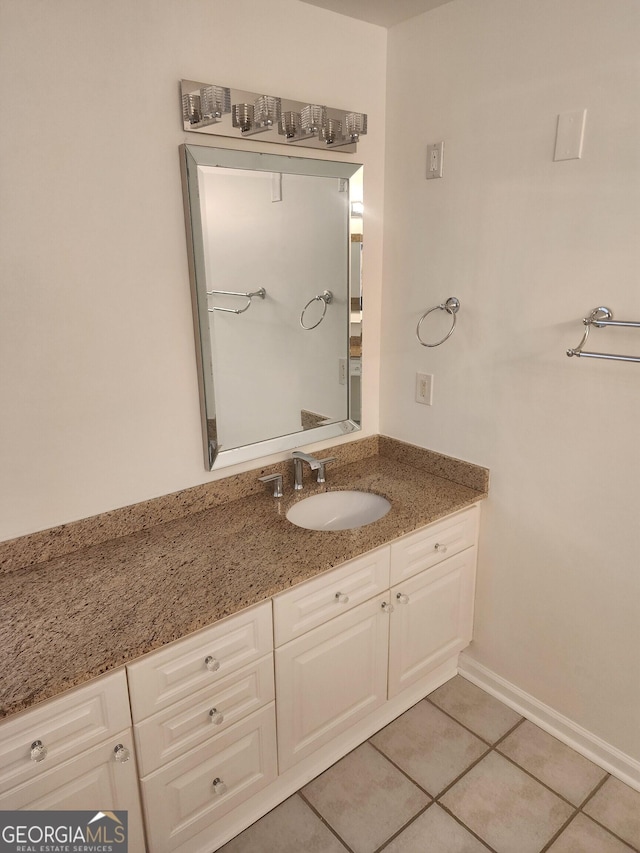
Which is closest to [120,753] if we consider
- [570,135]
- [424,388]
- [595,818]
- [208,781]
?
[208,781]

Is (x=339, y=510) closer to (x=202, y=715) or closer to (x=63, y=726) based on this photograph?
(x=202, y=715)

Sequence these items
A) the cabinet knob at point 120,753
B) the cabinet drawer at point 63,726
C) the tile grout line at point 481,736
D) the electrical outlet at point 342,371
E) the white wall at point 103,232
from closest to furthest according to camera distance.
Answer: the cabinet drawer at point 63,726 < the cabinet knob at point 120,753 < the white wall at point 103,232 < the tile grout line at point 481,736 < the electrical outlet at point 342,371

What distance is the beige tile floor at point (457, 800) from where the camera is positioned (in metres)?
1.59

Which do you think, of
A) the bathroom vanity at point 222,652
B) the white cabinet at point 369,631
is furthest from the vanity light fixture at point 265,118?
the white cabinet at point 369,631

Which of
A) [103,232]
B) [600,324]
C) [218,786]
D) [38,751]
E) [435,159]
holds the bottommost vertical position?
[218,786]

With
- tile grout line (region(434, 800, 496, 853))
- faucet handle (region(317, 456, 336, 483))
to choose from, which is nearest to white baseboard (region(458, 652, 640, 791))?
tile grout line (region(434, 800, 496, 853))

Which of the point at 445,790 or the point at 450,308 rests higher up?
the point at 450,308

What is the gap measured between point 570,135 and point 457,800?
1.90m

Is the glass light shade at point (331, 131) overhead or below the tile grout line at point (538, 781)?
overhead

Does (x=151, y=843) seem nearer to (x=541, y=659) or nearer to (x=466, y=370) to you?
(x=541, y=659)

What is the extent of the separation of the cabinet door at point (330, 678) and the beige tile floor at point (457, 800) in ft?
0.52

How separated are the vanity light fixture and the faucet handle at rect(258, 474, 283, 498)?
3.42 feet

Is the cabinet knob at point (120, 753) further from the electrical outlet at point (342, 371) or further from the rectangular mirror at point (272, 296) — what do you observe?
the electrical outlet at point (342, 371)

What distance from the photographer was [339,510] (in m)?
2.06
